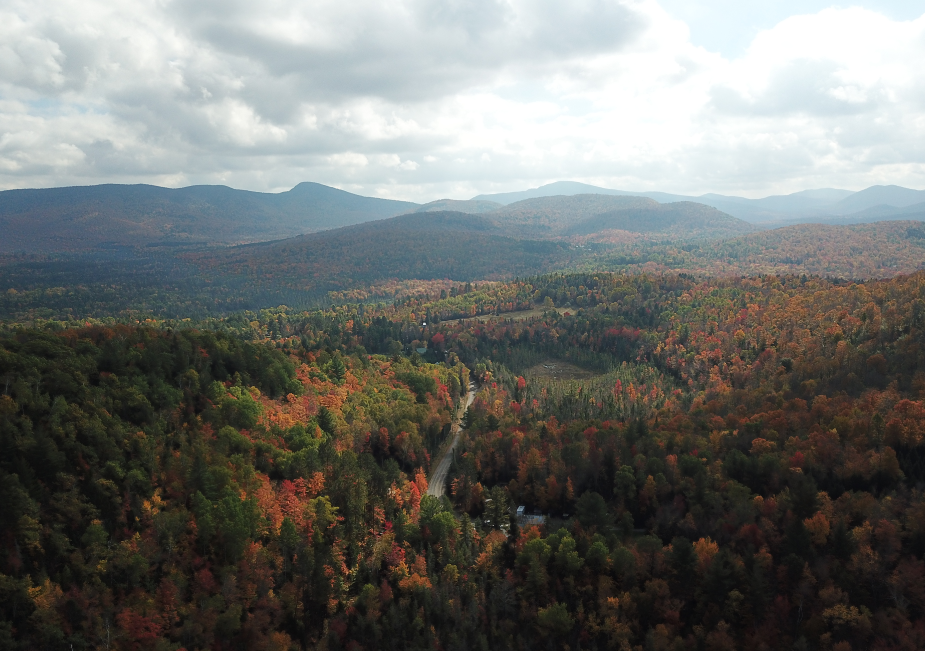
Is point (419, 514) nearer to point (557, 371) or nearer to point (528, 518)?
point (528, 518)

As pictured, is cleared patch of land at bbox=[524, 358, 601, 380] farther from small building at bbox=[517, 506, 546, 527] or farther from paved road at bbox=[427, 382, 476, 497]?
small building at bbox=[517, 506, 546, 527]

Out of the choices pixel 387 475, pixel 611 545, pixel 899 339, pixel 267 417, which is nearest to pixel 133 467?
pixel 267 417

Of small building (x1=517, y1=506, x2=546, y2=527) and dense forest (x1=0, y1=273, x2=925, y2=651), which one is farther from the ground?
dense forest (x1=0, y1=273, x2=925, y2=651)

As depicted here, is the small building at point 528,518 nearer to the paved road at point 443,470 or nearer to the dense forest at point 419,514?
the dense forest at point 419,514

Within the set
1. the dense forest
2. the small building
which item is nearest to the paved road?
the dense forest

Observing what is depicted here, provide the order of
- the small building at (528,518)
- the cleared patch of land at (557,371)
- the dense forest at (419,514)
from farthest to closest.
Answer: the cleared patch of land at (557,371)
the small building at (528,518)
the dense forest at (419,514)

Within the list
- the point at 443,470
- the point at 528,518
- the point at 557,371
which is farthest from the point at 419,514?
the point at 557,371

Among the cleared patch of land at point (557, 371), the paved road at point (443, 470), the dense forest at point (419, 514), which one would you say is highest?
the dense forest at point (419, 514)

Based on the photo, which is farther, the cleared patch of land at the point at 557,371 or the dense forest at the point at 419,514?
the cleared patch of land at the point at 557,371

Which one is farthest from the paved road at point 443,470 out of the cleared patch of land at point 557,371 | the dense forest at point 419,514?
the cleared patch of land at point 557,371
